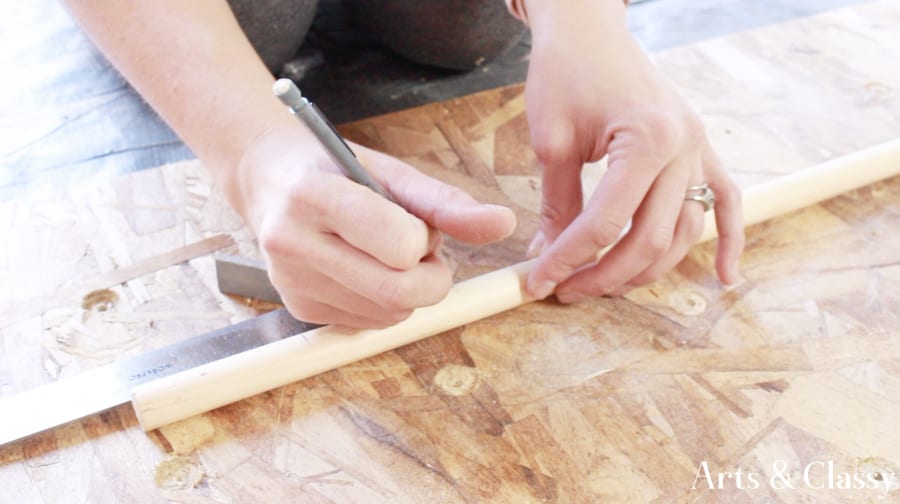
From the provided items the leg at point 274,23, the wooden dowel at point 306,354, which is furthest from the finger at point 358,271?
the leg at point 274,23

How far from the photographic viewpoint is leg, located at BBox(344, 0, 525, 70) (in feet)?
5.44

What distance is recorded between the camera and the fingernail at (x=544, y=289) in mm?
1101

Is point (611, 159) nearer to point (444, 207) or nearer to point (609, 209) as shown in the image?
point (609, 209)

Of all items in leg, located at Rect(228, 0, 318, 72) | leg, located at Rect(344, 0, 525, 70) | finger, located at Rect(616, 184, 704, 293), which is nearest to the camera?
finger, located at Rect(616, 184, 704, 293)

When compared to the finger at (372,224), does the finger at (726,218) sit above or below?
below

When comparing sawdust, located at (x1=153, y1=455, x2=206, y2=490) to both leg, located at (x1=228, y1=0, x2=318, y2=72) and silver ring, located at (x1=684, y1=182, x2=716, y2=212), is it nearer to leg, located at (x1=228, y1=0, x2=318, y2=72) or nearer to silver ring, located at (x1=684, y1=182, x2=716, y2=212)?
silver ring, located at (x1=684, y1=182, x2=716, y2=212)

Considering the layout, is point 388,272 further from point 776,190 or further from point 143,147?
point 143,147

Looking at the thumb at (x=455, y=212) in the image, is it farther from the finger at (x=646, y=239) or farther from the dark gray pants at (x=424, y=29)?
the dark gray pants at (x=424, y=29)

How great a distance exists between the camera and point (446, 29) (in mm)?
1657

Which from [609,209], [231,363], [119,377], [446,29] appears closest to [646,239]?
[609,209]

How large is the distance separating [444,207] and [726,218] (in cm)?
45

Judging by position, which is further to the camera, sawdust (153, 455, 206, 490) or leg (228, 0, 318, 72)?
leg (228, 0, 318, 72)

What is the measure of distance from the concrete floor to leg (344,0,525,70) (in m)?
0.04

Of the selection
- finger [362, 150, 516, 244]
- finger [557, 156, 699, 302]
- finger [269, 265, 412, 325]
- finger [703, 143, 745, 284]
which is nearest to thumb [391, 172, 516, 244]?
finger [362, 150, 516, 244]
